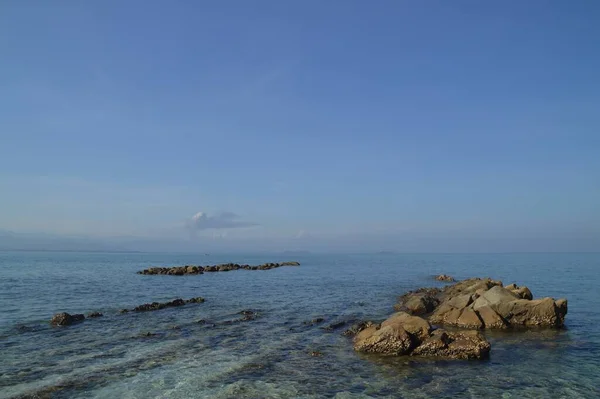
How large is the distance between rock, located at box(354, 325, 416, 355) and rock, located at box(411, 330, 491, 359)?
1.88ft

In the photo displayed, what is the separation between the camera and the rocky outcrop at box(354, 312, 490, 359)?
20016mm

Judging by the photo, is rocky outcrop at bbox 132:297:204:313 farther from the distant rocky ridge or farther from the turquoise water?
the turquoise water

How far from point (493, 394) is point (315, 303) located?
26.0 meters

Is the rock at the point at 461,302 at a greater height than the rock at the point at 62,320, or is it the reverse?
the rock at the point at 461,302

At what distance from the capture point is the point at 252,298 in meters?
44.4

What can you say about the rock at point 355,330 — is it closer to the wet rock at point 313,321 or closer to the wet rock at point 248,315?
the wet rock at point 313,321

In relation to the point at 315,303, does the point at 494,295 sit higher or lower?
higher

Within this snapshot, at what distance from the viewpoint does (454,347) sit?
797 inches

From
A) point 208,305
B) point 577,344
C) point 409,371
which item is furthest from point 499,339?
point 208,305

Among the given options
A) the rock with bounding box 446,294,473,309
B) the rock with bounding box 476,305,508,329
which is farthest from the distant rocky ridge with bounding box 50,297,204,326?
the rock with bounding box 476,305,508,329

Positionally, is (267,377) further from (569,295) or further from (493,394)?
(569,295)

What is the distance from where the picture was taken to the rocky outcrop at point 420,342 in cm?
2002

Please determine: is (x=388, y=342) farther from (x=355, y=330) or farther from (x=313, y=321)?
(x=313, y=321)

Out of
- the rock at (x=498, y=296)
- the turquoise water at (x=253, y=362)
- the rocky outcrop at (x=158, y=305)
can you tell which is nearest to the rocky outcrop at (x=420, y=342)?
the turquoise water at (x=253, y=362)
